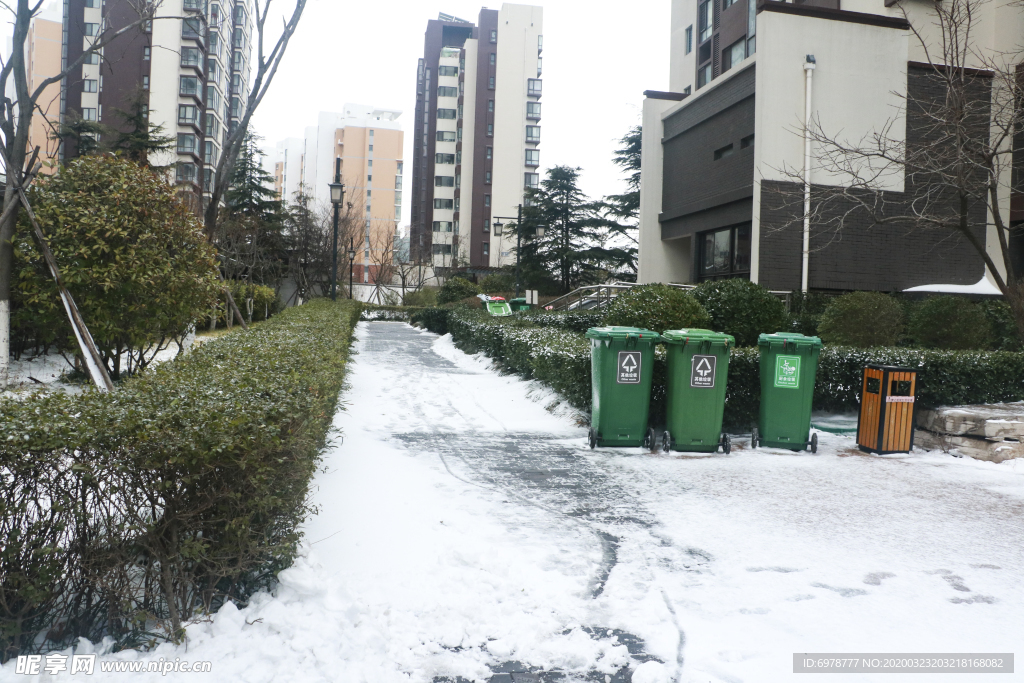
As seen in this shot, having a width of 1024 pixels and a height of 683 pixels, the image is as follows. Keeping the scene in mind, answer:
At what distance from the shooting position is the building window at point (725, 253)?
21.6m

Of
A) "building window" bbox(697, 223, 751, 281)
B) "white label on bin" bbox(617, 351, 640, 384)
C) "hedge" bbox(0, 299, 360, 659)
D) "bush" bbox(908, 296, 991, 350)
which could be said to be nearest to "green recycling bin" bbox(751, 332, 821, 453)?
"white label on bin" bbox(617, 351, 640, 384)

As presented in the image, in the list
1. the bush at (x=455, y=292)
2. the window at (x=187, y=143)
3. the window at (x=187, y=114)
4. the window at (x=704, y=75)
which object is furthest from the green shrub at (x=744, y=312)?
the window at (x=187, y=114)

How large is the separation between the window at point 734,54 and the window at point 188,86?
41.2 metres

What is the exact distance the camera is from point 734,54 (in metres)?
27.2

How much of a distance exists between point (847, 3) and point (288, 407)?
83.0 feet

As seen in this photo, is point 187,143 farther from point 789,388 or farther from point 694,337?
point 789,388

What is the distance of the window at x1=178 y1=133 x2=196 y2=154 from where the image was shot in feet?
174

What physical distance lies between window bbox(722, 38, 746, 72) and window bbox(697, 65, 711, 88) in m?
1.82

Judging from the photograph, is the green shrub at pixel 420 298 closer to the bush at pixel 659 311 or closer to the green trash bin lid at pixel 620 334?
the bush at pixel 659 311

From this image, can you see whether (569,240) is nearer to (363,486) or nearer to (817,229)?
(817,229)

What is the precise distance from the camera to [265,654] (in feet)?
9.98

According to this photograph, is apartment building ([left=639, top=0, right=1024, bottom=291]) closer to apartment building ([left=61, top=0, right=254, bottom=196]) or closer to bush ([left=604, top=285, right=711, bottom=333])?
bush ([left=604, top=285, right=711, bottom=333])

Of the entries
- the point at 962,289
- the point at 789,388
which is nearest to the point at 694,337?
the point at 789,388

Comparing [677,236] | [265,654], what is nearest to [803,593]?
[265,654]
